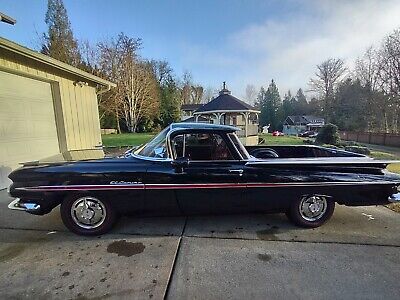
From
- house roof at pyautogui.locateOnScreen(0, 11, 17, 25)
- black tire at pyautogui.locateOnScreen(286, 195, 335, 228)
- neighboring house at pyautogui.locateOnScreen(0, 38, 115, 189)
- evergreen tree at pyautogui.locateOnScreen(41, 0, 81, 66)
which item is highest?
evergreen tree at pyautogui.locateOnScreen(41, 0, 81, 66)

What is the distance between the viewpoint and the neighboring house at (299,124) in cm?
5967

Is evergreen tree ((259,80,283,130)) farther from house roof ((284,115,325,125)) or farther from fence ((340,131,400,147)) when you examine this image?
fence ((340,131,400,147))

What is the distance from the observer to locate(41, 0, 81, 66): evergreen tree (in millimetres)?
27531

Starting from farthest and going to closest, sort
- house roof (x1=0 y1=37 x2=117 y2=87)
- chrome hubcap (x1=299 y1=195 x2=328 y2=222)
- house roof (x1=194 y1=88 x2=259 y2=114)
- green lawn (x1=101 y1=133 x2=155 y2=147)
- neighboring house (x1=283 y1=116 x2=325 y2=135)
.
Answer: neighboring house (x1=283 y1=116 x2=325 y2=135) < house roof (x1=194 y1=88 x2=259 y2=114) < green lawn (x1=101 y1=133 x2=155 y2=147) < house roof (x1=0 y1=37 x2=117 y2=87) < chrome hubcap (x1=299 y1=195 x2=328 y2=222)

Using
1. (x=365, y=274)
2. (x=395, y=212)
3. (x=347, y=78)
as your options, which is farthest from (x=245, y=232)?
(x=347, y=78)

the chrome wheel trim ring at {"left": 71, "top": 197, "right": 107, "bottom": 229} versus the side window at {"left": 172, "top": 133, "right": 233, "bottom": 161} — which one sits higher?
the side window at {"left": 172, "top": 133, "right": 233, "bottom": 161}

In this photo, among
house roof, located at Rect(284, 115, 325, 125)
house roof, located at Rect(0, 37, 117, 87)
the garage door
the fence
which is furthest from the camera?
house roof, located at Rect(284, 115, 325, 125)

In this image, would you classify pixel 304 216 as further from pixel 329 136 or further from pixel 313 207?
pixel 329 136

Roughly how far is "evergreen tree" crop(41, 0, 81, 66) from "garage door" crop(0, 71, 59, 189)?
23.9 meters

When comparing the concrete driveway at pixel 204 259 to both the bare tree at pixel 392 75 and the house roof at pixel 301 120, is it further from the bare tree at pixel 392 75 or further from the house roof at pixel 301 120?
the house roof at pixel 301 120

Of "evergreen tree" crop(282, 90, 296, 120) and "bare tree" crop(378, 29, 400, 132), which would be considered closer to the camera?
"bare tree" crop(378, 29, 400, 132)

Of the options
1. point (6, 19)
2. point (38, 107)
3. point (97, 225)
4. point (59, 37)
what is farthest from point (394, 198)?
point (59, 37)

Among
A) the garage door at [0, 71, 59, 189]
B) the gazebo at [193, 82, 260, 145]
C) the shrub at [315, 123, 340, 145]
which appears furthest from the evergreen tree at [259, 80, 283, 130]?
the garage door at [0, 71, 59, 189]

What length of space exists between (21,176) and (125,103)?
3202 centimetres
